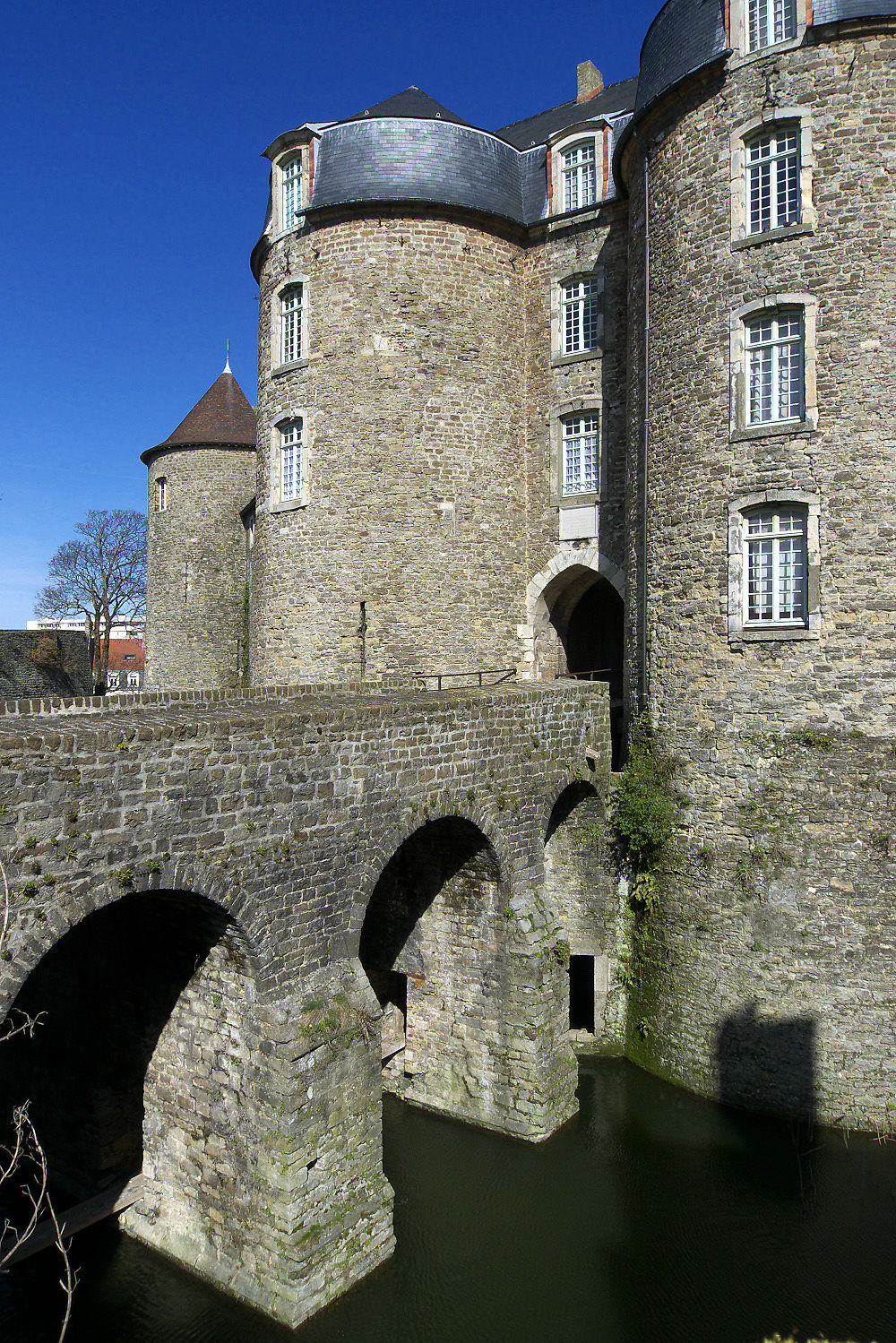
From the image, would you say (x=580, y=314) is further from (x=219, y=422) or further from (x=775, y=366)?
(x=219, y=422)

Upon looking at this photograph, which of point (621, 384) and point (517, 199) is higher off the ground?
point (517, 199)

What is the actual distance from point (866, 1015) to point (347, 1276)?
612 cm

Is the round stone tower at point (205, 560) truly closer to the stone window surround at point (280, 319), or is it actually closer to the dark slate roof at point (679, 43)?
the stone window surround at point (280, 319)

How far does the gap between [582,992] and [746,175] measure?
37.4ft

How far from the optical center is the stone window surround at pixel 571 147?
48.8 feet

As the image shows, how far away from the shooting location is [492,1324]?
7543 mm

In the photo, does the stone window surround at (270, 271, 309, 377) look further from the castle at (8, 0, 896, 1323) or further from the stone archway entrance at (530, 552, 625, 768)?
the stone archway entrance at (530, 552, 625, 768)

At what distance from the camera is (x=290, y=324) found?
15.8m

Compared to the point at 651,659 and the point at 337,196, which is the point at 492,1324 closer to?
the point at 651,659

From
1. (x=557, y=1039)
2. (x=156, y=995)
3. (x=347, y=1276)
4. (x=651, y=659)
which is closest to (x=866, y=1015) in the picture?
(x=557, y=1039)

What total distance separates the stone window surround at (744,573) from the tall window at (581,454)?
416 cm

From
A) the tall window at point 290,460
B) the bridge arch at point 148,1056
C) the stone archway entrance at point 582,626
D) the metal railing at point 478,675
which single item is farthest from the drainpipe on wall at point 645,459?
the bridge arch at point 148,1056

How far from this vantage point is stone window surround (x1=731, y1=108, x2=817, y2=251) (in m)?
10.4

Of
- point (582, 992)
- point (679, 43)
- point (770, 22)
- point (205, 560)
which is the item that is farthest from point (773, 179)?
point (205, 560)
